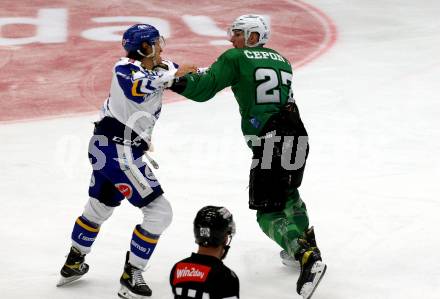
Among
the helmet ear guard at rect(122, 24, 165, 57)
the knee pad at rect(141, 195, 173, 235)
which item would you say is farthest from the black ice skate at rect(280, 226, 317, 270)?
the helmet ear guard at rect(122, 24, 165, 57)

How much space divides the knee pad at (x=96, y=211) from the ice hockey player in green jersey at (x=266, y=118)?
1070mm

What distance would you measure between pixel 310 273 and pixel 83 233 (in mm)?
1783

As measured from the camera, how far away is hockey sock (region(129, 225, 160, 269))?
6.99 m

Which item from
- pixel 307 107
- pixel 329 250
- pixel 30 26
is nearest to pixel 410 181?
pixel 329 250

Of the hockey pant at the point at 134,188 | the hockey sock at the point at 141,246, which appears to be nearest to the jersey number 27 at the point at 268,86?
the hockey pant at the point at 134,188

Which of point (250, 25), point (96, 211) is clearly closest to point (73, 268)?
point (96, 211)

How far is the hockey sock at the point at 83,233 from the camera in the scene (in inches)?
285

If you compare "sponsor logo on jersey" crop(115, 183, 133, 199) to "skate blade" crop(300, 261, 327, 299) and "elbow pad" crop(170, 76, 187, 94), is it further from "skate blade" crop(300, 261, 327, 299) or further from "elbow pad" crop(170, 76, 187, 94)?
"skate blade" crop(300, 261, 327, 299)

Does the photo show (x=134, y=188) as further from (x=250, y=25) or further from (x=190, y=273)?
(x=190, y=273)

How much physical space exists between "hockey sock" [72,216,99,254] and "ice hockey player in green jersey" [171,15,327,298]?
→ 125cm

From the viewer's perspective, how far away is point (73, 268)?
7.29m

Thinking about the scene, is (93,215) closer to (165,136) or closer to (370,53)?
(165,136)

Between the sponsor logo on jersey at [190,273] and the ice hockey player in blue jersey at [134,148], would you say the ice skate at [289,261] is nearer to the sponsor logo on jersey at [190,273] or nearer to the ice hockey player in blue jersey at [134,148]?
the ice hockey player in blue jersey at [134,148]

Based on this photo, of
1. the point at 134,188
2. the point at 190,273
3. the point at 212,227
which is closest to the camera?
the point at 190,273
